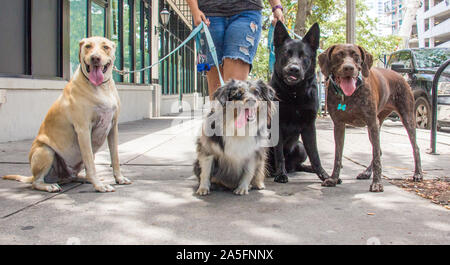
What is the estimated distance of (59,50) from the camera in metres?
8.09

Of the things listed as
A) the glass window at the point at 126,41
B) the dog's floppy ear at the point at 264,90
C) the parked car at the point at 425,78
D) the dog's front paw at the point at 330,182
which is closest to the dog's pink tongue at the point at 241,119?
the dog's floppy ear at the point at 264,90

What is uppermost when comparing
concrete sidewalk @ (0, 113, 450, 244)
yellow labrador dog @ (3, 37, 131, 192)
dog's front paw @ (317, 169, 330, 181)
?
yellow labrador dog @ (3, 37, 131, 192)

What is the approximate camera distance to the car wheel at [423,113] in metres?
9.89

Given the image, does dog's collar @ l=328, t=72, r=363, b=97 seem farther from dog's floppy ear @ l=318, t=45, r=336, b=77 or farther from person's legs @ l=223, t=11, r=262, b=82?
person's legs @ l=223, t=11, r=262, b=82

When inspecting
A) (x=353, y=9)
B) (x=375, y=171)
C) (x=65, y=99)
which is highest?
(x=353, y=9)

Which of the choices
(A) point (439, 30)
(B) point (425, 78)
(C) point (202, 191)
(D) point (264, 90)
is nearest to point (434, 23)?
(A) point (439, 30)

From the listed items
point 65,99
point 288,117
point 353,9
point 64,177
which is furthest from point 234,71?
point 353,9

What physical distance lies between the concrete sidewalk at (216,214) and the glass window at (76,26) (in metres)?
4.97

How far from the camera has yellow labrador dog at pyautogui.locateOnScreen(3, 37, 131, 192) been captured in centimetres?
332

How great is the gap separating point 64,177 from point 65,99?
2.50 ft

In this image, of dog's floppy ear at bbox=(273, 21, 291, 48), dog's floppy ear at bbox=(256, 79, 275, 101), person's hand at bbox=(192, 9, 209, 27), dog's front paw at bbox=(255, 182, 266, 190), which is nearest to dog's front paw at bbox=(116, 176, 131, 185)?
dog's front paw at bbox=(255, 182, 266, 190)

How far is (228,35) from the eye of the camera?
4.08 metres
